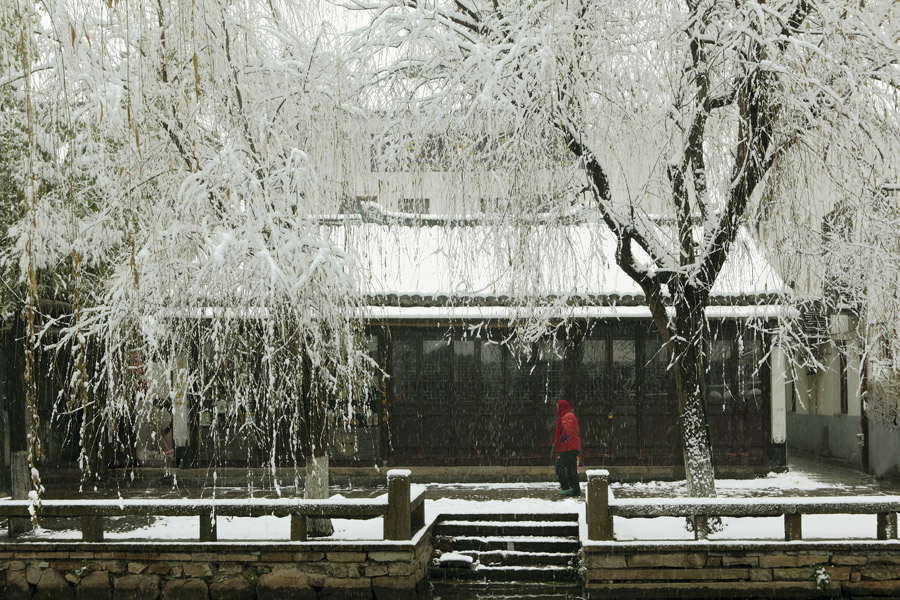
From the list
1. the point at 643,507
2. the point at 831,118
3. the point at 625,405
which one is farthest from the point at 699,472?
the point at 625,405

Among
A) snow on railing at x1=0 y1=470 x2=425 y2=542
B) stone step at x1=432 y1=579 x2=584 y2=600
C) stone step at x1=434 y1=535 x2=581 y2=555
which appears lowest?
stone step at x1=432 y1=579 x2=584 y2=600

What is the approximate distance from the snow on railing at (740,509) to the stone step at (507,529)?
5.49ft

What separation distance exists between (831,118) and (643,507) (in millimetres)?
3885

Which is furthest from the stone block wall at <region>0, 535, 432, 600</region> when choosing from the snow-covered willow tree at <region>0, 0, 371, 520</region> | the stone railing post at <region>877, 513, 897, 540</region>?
the stone railing post at <region>877, 513, 897, 540</region>

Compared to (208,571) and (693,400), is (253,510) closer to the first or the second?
(208,571)

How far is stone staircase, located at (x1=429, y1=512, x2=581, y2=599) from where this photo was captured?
838cm

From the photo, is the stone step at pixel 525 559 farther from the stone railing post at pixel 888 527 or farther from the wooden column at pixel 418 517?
the stone railing post at pixel 888 527

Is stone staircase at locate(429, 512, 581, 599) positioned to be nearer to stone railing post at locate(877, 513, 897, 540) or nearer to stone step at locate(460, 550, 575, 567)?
stone step at locate(460, 550, 575, 567)

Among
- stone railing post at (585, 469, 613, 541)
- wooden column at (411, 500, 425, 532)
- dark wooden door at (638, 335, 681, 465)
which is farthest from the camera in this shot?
dark wooden door at (638, 335, 681, 465)

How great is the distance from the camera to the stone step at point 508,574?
28.1 ft

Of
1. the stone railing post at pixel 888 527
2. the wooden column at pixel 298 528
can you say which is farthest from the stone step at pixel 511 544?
the stone railing post at pixel 888 527

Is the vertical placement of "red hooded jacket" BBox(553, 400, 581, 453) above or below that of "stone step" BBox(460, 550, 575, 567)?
above

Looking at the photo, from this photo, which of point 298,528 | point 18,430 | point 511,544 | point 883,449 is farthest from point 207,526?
point 883,449

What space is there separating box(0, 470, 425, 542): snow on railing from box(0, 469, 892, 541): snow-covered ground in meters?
0.28
